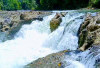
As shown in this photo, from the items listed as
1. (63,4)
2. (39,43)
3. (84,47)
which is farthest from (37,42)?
(63,4)

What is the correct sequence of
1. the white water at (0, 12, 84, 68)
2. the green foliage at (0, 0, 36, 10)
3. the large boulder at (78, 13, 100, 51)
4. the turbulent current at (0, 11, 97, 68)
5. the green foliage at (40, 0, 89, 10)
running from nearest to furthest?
1. the large boulder at (78, 13, 100, 51)
2. the turbulent current at (0, 11, 97, 68)
3. the white water at (0, 12, 84, 68)
4. the green foliage at (40, 0, 89, 10)
5. the green foliage at (0, 0, 36, 10)

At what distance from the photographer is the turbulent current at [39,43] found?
443 inches

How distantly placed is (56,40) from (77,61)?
5.70 m

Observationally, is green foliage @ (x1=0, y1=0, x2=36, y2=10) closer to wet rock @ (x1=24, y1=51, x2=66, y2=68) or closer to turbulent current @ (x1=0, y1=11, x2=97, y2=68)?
turbulent current @ (x1=0, y1=11, x2=97, y2=68)

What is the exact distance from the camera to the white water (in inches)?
466

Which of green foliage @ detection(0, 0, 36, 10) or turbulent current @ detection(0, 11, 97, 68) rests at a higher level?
green foliage @ detection(0, 0, 36, 10)

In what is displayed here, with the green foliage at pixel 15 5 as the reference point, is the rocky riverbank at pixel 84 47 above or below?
below

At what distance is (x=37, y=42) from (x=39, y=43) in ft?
1.67

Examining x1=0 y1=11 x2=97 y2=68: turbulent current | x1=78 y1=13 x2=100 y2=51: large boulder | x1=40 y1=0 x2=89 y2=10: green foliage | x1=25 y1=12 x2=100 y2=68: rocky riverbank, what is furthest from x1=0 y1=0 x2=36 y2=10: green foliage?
x1=25 y1=12 x2=100 y2=68: rocky riverbank

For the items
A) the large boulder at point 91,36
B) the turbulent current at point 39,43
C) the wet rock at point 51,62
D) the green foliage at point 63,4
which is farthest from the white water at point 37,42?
the green foliage at point 63,4

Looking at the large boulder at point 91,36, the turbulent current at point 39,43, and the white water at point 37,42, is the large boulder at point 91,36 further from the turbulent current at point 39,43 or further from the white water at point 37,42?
the white water at point 37,42

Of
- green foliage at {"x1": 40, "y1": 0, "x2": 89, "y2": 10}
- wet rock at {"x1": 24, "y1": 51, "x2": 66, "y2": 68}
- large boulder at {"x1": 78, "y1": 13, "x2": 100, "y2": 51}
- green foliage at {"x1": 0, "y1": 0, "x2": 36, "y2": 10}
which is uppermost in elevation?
green foliage at {"x1": 0, "y1": 0, "x2": 36, "y2": 10}

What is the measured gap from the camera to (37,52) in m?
12.9

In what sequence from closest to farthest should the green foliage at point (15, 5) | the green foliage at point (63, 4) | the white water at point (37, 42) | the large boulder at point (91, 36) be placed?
the large boulder at point (91, 36), the white water at point (37, 42), the green foliage at point (63, 4), the green foliage at point (15, 5)
